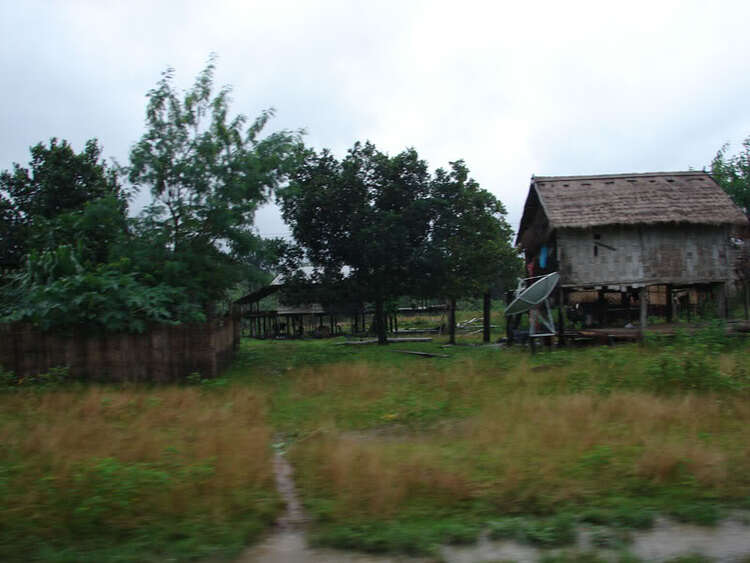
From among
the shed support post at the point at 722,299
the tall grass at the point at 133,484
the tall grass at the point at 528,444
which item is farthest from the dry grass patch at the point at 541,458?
the shed support post at the point at 722,299

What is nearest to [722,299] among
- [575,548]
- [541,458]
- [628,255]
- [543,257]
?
[628,255]

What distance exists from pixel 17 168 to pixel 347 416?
2264cm

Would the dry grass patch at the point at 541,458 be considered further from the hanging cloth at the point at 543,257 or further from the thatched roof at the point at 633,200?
the hanging cloth at the point at 543,257

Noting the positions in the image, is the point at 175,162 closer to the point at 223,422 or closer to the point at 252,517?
the point at 223,422

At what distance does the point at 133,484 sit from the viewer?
5.27 m

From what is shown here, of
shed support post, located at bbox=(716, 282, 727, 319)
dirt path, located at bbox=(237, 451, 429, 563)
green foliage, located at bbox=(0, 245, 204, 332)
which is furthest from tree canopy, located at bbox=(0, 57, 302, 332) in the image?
shed support post, located at bbox=(716, 282, 727, 319)

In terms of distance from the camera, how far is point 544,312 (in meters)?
26.3

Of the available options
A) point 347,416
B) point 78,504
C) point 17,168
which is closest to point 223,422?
point 347,416

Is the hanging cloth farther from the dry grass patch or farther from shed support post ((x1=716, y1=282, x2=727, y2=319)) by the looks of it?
the dry grass patch

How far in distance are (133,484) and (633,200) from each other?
69.6 ft

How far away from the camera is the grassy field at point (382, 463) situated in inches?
186

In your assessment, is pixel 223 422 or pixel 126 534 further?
pixel 223 422

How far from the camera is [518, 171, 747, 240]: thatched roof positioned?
68.7 ft

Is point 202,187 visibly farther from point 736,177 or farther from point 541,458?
point 736,177
